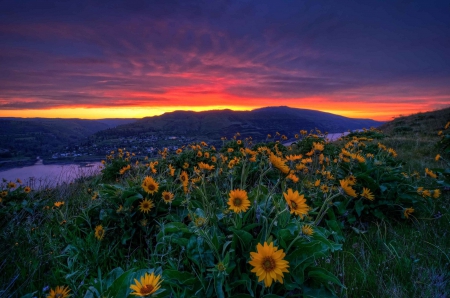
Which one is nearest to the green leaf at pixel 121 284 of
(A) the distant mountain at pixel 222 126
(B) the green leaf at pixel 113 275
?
(B) the green leaf at pixel 113 275

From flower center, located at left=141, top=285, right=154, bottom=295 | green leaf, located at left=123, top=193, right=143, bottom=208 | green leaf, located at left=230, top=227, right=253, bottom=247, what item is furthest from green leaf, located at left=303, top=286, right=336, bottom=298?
green leaf, located at left=123, top=193, right=143, bottom=208

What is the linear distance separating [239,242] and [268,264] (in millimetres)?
535

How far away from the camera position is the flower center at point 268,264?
1.24 m

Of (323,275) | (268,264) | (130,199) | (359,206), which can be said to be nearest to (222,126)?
(359,206)

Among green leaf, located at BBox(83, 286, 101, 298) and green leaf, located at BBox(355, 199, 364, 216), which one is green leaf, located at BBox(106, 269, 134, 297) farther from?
green leaf, located at BBox(355, 199, 364, 216)

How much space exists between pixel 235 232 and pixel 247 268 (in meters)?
0.25

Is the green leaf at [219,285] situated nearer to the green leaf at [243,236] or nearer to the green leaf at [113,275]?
the green leaf at [243,236]

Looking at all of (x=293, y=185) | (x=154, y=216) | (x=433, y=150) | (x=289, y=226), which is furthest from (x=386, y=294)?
(x=433, y=150)

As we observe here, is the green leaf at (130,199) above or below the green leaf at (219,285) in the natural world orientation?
above

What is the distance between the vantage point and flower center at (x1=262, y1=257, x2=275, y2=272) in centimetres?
124

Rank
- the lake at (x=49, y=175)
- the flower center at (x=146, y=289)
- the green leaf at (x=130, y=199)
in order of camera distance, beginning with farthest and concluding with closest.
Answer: the lake at (x=49, y=175) < the green leaf at (x=130, y=199) < the flower center at (x=146, y=289)

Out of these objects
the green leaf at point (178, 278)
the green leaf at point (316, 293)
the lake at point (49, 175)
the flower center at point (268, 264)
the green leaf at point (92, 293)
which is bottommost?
the lake at point (49, 175)

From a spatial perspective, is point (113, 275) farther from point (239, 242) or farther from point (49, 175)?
point (49, 175)

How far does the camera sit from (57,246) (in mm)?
2527
